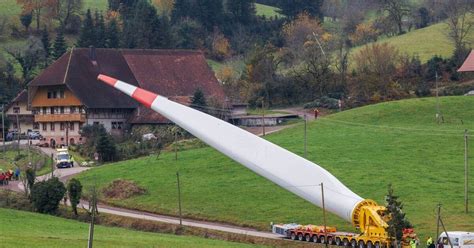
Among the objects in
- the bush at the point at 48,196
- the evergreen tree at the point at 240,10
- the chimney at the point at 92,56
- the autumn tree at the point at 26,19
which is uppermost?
the evergreen tree at the point at 240,10

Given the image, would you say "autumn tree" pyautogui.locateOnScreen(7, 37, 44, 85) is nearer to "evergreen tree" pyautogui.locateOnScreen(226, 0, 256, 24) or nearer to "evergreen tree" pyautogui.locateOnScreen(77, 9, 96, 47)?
"evergreen tree" pyautogui.locateOnScreen(77, 9, 96, 47)

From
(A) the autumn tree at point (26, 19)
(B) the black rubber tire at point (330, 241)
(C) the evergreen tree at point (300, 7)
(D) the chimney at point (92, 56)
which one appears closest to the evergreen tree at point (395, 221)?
(B) the black rubber tire at point (330, 241)

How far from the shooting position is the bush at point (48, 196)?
202ft

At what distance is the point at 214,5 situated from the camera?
153m

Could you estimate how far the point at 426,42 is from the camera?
130m

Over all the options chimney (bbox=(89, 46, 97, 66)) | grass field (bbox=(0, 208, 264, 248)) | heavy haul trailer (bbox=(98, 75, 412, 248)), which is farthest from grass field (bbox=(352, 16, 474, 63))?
grass field (bbox=(0, 208, 264, 248))

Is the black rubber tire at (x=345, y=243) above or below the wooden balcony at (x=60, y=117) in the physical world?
below

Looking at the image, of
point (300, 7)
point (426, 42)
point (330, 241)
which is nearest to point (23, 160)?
point (330, 241)

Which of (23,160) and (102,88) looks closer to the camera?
(23,160)

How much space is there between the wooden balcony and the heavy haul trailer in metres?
47.5

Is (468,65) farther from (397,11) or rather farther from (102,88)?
(397,11)

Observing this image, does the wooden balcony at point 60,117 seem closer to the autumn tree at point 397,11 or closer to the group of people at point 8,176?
the group of people at point 8,176

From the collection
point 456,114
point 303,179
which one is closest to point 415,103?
point 456,114

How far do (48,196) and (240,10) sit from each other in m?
96.6
